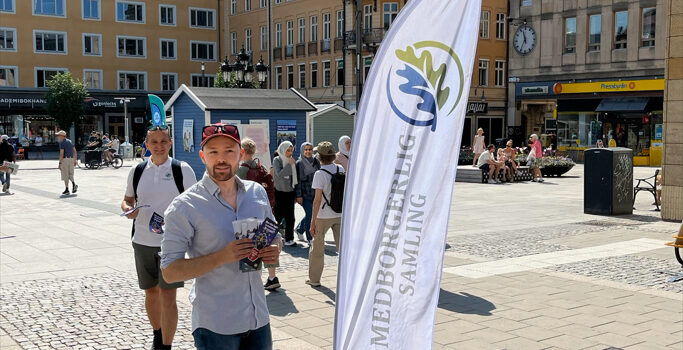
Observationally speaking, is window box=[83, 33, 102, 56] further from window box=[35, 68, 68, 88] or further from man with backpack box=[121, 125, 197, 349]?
man with backpack box=[121, 125, 197, 349]

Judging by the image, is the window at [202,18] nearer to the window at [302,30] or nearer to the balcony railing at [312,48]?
the window at [302,30]

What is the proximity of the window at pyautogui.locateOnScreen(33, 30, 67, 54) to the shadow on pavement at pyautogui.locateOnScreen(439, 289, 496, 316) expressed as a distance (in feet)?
176

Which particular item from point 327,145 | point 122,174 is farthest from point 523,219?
point 122,174

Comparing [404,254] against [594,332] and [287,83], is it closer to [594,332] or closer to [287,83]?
[594,332]

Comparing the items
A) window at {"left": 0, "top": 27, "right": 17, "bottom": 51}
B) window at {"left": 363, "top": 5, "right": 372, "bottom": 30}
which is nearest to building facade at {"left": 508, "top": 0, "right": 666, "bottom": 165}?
window at {"left": 363, "top": 5, "right": 372, "bottom": 30}

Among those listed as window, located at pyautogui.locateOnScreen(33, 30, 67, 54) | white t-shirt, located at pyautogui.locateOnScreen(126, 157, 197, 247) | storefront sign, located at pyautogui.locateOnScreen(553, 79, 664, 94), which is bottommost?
white t-shirt, located at pyautogui.locateOnScreen(126, 157, 197, 247)

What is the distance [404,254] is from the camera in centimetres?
327

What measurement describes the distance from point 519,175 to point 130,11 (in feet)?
140

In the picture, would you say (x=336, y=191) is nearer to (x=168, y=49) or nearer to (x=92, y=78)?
(x=92, y=78)

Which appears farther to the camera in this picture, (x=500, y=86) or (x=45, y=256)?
(x=500, y=86)

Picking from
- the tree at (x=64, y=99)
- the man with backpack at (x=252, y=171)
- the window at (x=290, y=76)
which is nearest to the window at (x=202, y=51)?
the window at (x=290, y=76)

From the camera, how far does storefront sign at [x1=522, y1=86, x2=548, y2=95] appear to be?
4325 cm

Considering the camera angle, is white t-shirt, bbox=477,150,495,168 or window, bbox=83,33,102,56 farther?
window, bbox=83,33,102,56

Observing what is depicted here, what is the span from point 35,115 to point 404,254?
56.3 m
